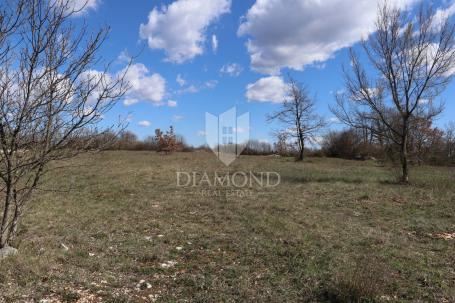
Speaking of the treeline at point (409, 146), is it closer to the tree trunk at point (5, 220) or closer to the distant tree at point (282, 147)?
the distant tree at point (282, 147)

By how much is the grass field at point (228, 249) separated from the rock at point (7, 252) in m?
0.11

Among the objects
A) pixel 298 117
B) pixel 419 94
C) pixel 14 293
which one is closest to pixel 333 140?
pixel 298 117

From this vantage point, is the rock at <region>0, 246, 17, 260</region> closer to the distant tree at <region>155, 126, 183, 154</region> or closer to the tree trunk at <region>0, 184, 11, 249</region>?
the tree trunk at <region>0, 184, 11, 249</region>

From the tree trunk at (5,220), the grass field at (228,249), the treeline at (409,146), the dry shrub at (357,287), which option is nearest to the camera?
the dry shrub at (357,287)

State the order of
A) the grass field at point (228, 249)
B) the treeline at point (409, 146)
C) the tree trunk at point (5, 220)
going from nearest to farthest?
the grass field at point (228, 249), the tree trunk at point (5, 220), the treeline at point (409, 146)

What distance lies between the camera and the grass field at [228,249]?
4.13 m

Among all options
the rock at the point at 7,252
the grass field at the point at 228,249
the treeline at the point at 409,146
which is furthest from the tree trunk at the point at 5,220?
the treeline at the point at 409,146

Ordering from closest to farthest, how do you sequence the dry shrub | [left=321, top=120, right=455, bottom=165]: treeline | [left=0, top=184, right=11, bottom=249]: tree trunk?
the dry shrub < [left=0, top=184, right=11, bottom=249]: tree trunk < [left=321, top=120, right=455, bottom=165]: treeline

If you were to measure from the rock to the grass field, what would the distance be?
111mm

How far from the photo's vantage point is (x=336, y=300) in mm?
3988

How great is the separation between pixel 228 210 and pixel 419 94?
1056cm

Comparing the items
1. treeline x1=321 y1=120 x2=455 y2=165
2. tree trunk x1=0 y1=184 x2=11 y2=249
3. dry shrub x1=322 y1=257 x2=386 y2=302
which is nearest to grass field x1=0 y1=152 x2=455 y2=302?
dry shrub x1=322 y1=257 x2=386 y2=302

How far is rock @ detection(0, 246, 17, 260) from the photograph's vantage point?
468 centimetres

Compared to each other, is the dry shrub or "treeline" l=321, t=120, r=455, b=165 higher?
"treeline" l=321, t=120, r=455, b=165
